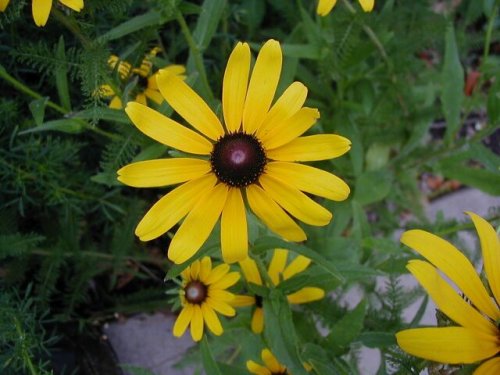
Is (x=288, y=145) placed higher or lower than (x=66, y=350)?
higher

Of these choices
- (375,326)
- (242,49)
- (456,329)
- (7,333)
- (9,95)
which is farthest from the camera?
(9,95)

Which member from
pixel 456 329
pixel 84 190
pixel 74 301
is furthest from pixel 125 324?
pixel 456 329

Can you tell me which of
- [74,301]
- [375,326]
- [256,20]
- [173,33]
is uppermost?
[256,20]

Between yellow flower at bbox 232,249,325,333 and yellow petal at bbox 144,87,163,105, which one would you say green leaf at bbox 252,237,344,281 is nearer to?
yellow flower at bbox 232,249,325,333

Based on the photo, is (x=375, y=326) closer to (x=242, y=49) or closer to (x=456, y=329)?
(x=456, y=329)

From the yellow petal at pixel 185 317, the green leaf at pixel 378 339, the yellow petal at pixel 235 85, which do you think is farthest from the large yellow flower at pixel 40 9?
the green leaf at pixel 378 339

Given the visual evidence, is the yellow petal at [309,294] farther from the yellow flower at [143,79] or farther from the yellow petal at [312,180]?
the yellow flower at [143,79]

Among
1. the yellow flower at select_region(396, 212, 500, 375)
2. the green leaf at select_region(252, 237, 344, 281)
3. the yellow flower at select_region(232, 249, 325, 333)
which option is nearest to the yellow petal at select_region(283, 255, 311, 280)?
the yellow flower at select_region(232, 249, 325, 333)
